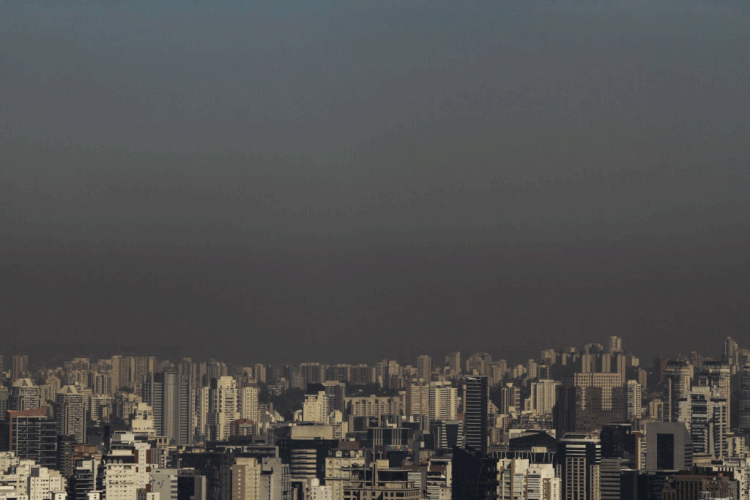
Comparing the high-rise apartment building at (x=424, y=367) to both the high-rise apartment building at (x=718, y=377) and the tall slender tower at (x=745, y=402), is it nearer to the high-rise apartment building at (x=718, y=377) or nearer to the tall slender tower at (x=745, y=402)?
the high-rise apartment building at (x=718, y=377)

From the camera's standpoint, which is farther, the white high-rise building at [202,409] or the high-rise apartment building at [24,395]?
the white high-rise building at [202,409]

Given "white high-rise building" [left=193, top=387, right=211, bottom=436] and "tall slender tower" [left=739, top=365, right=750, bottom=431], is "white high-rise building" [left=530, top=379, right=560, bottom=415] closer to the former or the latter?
"tall slender tower" [left=739, top=365, right=750, bottom=431]

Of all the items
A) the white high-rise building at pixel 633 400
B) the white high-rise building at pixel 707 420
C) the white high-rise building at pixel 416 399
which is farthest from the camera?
the white high-rise building at pixel 416 399

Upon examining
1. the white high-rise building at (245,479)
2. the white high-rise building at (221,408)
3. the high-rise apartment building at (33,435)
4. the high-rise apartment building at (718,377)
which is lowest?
the white high-rise building at (245,479)

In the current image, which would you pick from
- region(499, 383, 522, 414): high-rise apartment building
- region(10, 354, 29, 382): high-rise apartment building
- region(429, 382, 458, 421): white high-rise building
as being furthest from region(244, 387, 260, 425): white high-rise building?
region(499, 383, 522, 414): high-rise apartment building

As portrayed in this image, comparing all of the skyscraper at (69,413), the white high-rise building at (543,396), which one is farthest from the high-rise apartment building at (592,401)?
the skyscraper at (69,413)

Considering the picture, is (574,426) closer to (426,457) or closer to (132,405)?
(426,457)

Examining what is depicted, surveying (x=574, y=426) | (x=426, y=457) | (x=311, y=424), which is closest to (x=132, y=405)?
(x=311, y=424)

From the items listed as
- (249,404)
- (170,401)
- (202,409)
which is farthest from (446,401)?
(170,401)
